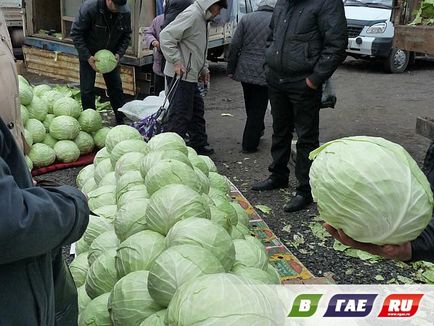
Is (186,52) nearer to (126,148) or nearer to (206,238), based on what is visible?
(126,148)

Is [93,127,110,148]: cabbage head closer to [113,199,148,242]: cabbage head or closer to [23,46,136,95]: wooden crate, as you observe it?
[23,46,136,95]: wooden crate

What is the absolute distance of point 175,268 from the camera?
2125mm

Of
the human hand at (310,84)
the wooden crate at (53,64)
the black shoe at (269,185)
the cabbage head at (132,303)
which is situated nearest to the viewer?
the cabbage head at (132,303)

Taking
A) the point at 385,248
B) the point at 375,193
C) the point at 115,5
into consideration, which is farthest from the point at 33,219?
the point at 115,5

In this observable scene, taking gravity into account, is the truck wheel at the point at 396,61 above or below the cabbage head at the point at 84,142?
above

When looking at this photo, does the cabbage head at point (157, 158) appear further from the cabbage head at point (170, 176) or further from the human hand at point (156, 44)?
the human hand at point (156, 44)

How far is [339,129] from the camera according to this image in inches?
325

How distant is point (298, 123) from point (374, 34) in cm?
777

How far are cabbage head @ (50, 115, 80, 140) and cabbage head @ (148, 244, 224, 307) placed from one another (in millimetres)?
4495

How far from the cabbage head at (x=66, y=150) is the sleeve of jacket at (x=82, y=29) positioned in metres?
1.61

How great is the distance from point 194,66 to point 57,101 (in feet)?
6.17

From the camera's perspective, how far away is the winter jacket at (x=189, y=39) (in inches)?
234

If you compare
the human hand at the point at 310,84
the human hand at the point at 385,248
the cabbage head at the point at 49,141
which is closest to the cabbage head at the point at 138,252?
the human hand at the point at 385,248

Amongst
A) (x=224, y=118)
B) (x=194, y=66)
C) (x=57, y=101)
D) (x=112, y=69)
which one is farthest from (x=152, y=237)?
(x=224, y=118)
